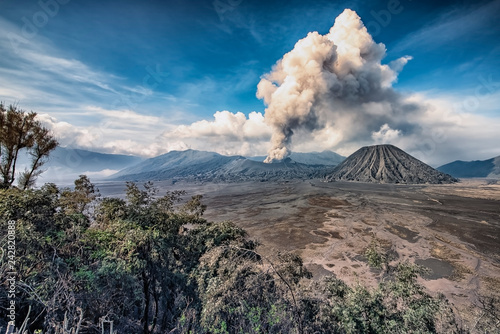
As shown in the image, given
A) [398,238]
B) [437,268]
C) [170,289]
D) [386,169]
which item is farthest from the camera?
[386,169]

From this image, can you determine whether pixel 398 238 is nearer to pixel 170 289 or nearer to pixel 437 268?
pixel 437 268

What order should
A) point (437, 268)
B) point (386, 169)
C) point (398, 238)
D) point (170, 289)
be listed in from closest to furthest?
point (170, 289) < point (437, 268) < point (398, 238) < point (386, 169)

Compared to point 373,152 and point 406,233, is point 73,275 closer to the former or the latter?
point 406,233

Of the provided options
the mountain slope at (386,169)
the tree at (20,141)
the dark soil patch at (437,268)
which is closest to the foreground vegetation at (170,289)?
the tree at (20,141)

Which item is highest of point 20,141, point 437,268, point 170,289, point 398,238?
point 20,141

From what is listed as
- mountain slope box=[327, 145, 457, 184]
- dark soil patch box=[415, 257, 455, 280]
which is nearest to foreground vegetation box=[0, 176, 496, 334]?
dark soil patch box=[415, 257, 455, 280]

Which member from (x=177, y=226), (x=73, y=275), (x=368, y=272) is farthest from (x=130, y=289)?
(x=368, y=272)

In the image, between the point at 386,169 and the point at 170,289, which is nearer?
the point at 170,289

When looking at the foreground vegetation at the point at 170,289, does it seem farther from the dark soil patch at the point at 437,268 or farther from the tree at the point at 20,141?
the dark soil patch at the point at 437,268

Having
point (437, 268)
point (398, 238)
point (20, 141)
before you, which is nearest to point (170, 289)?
point (20, 141)

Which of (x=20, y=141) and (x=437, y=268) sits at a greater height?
(x=20, y=141)
